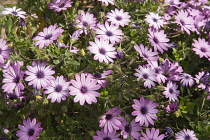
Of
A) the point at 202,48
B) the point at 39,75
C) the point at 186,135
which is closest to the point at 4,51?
→ the point at 39,75

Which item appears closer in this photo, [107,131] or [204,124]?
[107,131]

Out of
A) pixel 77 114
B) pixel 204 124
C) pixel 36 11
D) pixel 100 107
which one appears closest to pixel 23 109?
pixel 77 114

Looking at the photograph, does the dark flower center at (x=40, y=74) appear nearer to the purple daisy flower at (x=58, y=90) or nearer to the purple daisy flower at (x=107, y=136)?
the purple daisy flower at (x=58, y=90)

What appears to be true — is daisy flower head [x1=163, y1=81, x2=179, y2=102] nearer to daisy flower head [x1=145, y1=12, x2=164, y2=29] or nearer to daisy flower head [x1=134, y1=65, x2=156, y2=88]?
daisy flower head [x1=134, y1=65, x2=156, y2=88]

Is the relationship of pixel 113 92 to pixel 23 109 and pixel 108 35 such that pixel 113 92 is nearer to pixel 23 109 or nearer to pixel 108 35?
pixel 108 35

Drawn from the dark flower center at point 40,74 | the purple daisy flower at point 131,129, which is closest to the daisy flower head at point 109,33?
the dark flower center at point 40,74

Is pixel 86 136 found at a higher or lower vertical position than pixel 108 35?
lower
